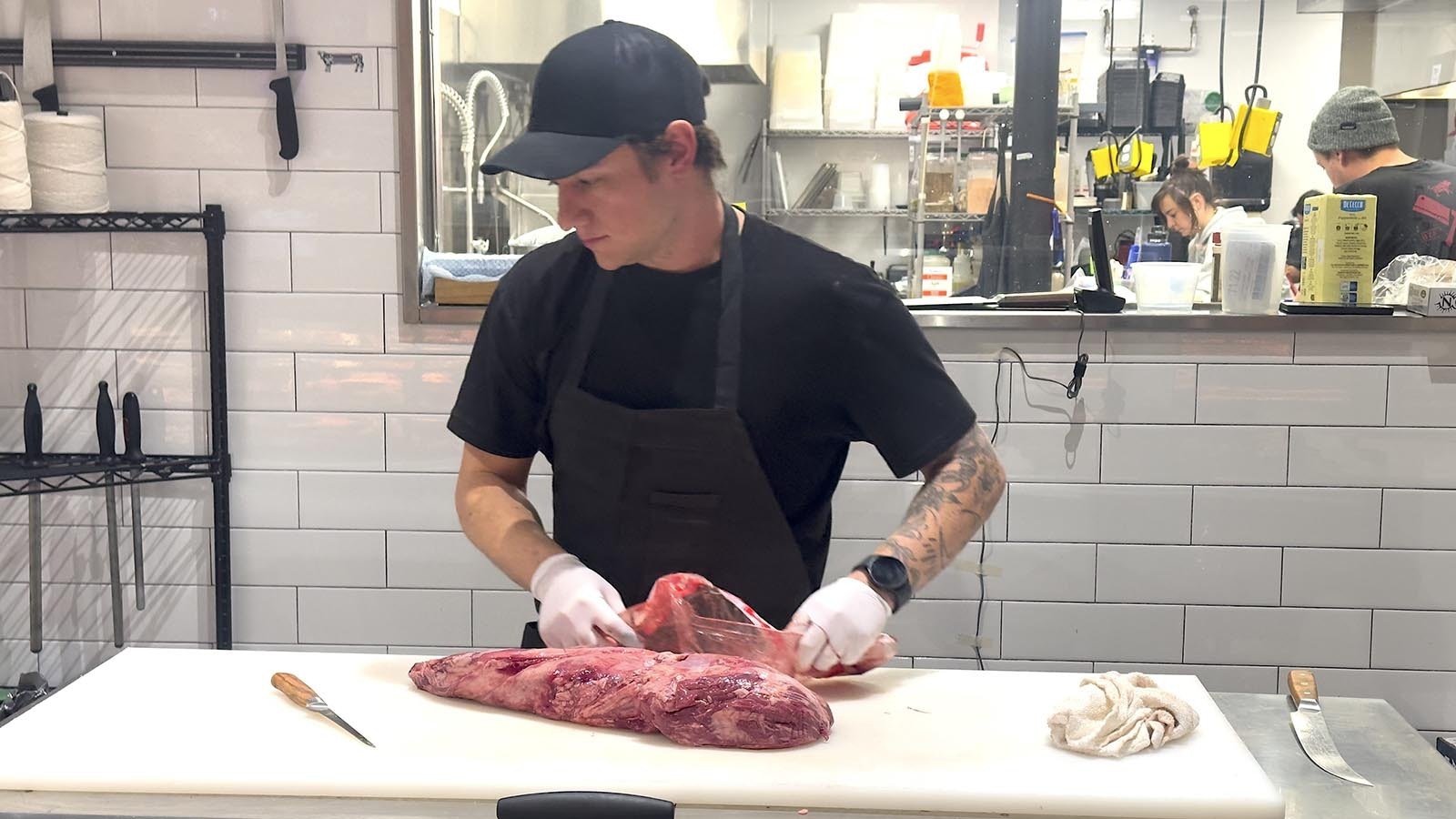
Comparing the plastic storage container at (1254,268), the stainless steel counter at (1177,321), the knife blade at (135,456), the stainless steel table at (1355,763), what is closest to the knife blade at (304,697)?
the stainless steel table at (1355,763)

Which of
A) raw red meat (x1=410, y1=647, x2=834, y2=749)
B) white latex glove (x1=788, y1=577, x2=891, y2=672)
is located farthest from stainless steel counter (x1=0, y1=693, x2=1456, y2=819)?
white latex glove (x1=788, y1=577, x2=891, y2=672)

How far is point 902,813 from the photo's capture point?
4.01 feet

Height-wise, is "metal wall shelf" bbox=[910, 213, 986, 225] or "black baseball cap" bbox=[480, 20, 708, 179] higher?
"black baseball cap" bbox=[480, 20, 708, 179]

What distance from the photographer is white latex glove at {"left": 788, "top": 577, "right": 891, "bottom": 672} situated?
1498mm

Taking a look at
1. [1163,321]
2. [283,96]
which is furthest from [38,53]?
[1163,321]

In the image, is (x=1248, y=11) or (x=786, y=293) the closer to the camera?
(x=786, y=293)

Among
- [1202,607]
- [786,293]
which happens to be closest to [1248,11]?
[1202,607]

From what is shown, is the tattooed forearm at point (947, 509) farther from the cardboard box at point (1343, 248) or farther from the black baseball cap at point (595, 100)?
the cardboard box at point (1343, 248)

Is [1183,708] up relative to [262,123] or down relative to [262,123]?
down

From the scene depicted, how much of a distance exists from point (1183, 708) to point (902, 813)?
1.19 ft

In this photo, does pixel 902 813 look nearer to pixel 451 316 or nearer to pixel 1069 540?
pixel 1069 540

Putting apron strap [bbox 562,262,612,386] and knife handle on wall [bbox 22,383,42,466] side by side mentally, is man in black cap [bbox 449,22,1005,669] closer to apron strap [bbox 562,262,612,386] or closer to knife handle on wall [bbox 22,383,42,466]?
apron strap [bbox 562,262,612,386]

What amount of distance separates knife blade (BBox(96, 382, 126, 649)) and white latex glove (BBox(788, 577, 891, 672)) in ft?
5.48

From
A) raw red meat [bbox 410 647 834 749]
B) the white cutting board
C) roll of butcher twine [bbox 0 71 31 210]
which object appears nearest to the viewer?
the white cutting board
